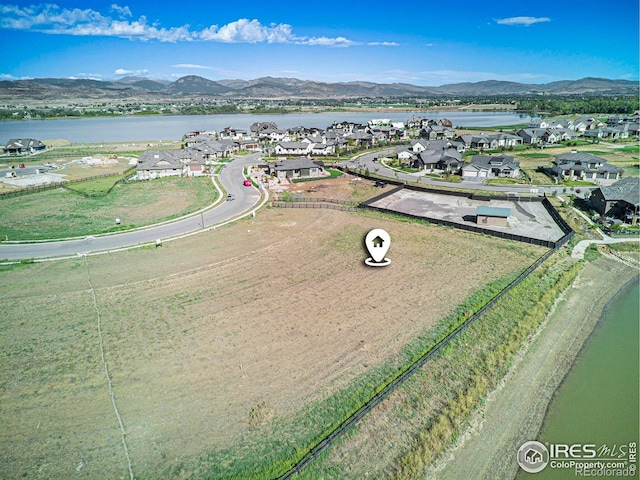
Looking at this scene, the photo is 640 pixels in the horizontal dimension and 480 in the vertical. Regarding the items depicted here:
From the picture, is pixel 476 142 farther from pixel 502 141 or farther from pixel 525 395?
pixel 525 395

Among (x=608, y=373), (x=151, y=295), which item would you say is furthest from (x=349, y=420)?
(x=151, y=295)

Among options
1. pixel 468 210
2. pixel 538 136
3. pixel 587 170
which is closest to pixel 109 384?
pixel 468 210

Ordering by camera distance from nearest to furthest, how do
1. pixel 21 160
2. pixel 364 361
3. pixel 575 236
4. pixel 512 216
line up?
1. pixel 364 361
2. pixel 575 236
3. pixel 512 216
4. pixel 21 160

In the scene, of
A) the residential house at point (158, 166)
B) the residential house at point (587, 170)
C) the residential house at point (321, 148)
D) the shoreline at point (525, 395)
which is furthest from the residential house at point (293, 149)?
the shoreline at point (525, 395)

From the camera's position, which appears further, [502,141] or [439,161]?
[502,141]

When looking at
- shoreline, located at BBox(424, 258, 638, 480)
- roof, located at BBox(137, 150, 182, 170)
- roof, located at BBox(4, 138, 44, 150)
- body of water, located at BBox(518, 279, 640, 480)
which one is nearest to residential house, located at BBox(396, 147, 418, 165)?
roof, located at BBox(137, 150, 182, 170)

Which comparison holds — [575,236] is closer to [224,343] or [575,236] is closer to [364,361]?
[364,361]
